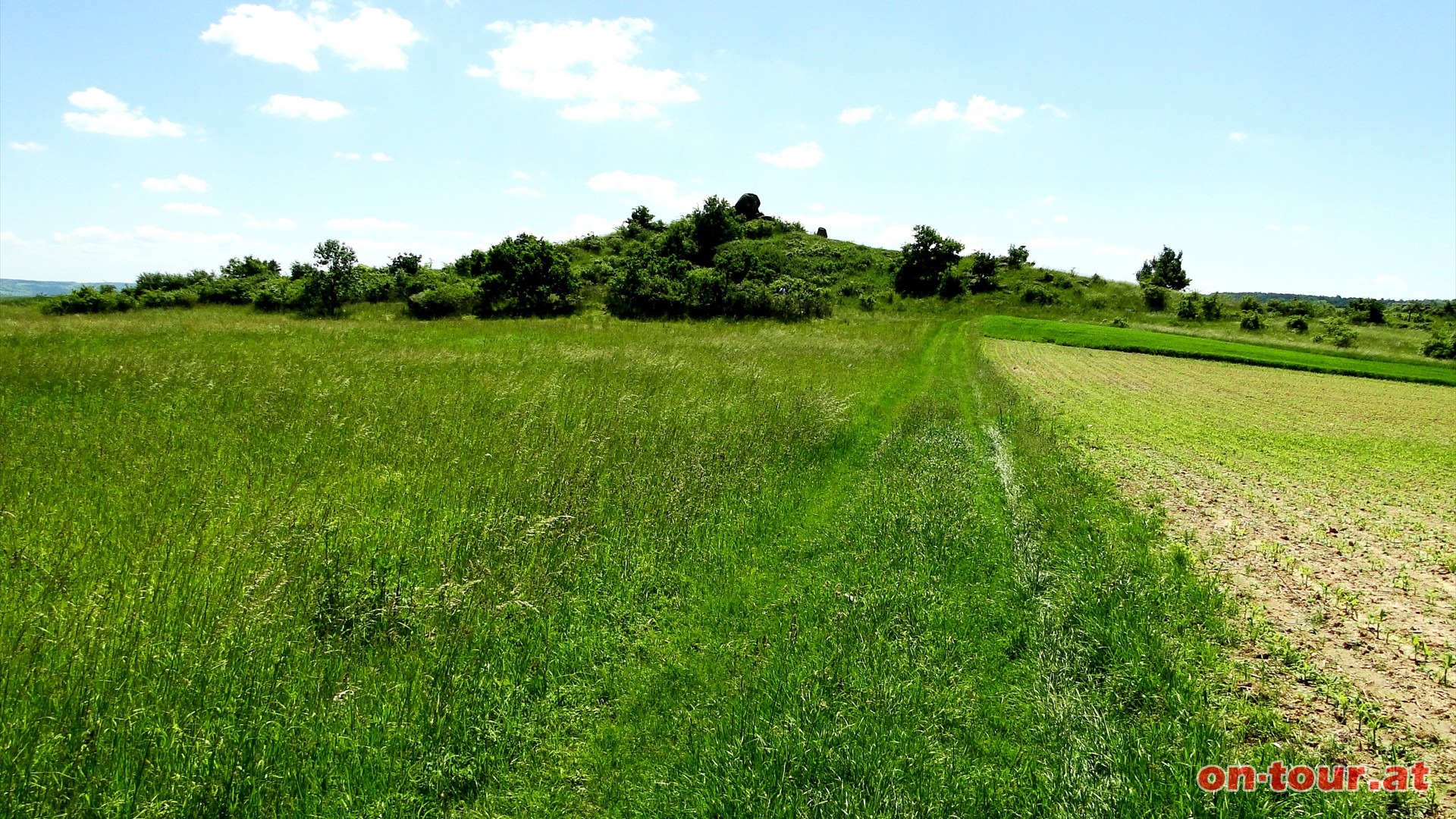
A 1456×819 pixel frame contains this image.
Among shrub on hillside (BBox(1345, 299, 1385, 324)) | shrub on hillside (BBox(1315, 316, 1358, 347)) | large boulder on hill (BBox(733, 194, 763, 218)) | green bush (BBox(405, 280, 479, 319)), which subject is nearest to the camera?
green bush (BBox(405, 280, 479, 319))

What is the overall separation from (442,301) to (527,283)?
6.68 meters

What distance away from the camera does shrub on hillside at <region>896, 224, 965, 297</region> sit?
66.8 m

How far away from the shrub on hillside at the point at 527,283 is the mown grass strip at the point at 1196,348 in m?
33.5

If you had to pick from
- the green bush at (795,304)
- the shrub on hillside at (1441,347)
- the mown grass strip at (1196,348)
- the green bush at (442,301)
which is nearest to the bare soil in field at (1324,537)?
the mown grass strip at (1196,348)

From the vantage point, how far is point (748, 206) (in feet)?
314

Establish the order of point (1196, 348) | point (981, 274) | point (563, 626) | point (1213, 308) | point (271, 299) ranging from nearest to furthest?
point (563, 626)
point (271, 299)
point (1196, 348)
point (1213, 308)
point (981, 274)

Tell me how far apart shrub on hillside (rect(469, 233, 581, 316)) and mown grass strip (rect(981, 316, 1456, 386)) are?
110ft

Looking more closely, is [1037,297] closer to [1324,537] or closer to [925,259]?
[925,259]

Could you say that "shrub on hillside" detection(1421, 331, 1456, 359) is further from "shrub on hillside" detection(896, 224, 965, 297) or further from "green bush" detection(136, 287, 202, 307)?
"green bush" detection(136, 287, 202, 307)

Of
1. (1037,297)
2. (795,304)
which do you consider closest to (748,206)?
(1037,297)

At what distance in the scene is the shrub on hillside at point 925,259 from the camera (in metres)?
66.8

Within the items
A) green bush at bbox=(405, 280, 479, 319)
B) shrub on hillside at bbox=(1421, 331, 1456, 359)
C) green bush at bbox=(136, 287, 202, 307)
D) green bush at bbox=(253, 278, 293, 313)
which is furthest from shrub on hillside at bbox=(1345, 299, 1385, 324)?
green bush at bbox=(136, 287, 202, 307)

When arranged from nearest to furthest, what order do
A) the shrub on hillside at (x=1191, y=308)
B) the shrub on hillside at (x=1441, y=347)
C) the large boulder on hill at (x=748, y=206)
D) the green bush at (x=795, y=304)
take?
the shrub on hillside at (x=1441, y=347)
the green bush at (x=795, y=304)
the shrub on hillside at (x=1191, y=308)
the large boulder on hill at (x=748, y=206)

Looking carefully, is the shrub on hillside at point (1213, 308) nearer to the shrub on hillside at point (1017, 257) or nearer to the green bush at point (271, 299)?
the shrub on hillside at point (1017, 257)
